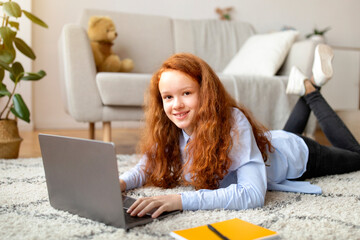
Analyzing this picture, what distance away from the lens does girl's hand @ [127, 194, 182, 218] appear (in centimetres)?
79

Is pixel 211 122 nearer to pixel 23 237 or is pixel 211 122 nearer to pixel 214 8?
pixel 23 237

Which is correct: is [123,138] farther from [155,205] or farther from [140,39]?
[155,205]

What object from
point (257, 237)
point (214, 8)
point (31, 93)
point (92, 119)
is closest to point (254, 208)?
point (257, 237)

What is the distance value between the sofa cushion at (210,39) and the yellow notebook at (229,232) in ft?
6.64

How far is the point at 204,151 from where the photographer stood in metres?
0.99

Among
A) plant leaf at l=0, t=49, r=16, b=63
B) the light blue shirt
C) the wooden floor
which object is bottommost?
the wooden floor

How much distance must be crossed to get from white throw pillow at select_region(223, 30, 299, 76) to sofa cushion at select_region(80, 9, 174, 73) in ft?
1.60

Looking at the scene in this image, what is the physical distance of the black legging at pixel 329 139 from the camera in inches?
53.6

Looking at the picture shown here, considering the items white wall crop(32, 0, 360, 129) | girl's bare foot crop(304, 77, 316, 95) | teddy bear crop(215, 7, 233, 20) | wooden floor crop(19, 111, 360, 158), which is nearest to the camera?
girl's bare foot crop(304, 77, 316, 95)

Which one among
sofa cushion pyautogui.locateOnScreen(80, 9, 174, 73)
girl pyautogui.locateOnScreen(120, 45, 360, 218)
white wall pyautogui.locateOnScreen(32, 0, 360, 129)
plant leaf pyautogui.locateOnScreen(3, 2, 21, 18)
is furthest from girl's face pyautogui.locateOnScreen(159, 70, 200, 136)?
white wall pyautogui.locateOnScreen(32, 0, 360, 129)

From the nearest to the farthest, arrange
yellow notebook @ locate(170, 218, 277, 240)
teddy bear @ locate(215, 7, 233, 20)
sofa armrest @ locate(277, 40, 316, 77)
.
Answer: yellow notebook @ locate(170, 218, 277, 240) → sofa armrest @ locate(277, 40, 316, 77) → teddy bear @ locate(215, 7, 233, 20)

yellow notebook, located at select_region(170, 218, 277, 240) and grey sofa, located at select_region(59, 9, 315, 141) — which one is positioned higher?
grey sofa, located at select_region(59, 9, 315, 141)

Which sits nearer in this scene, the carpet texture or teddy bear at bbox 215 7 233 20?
the carpet texture

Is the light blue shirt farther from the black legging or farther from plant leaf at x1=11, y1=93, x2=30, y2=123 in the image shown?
plant leaf at x1=11, y1=93, x2=30, y2=123
